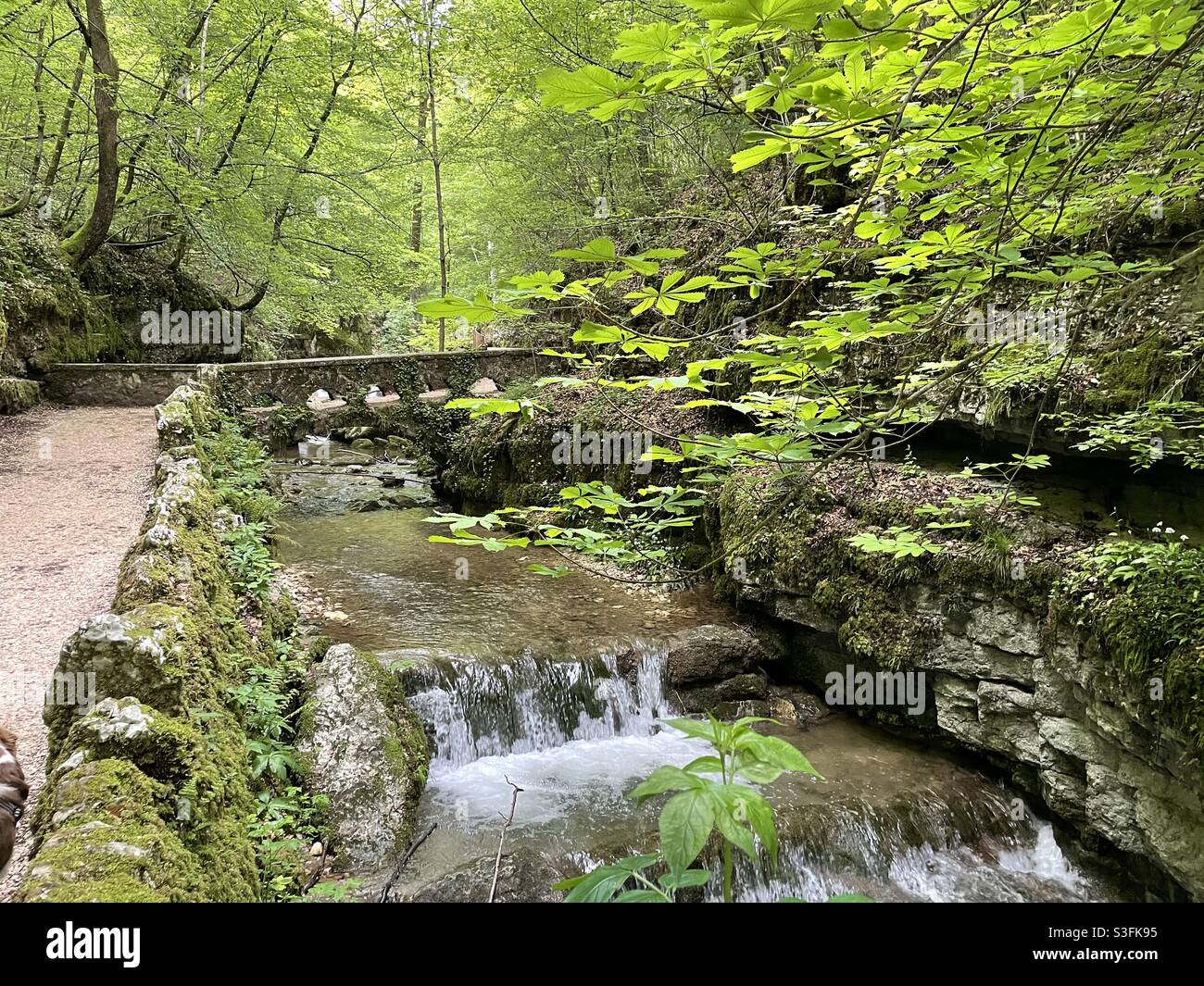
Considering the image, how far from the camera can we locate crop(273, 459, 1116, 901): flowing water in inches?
211

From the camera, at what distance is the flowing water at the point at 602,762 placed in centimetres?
536

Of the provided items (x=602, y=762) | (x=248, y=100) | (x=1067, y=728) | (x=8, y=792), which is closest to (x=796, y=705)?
(x=602, y=762)

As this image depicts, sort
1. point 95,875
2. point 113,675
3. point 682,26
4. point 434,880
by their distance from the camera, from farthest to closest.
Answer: point 434,880, point 113,675, point 95,875, point 682,26

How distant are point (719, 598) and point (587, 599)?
193 centimetres

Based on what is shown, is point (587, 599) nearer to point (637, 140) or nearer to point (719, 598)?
point (719, 598)

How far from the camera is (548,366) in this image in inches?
687

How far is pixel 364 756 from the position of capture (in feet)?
18.1

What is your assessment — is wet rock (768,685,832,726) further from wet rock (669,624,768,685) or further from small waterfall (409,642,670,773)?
small waterfall (409,642,670,773)

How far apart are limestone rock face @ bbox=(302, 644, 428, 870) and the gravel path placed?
1.99 metres

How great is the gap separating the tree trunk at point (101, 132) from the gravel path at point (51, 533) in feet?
14.1

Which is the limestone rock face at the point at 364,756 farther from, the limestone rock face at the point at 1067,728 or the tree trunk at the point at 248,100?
the tree trunk at the point at 248,100

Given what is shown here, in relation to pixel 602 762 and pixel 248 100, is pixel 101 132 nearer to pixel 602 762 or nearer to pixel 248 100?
pixel 248 100

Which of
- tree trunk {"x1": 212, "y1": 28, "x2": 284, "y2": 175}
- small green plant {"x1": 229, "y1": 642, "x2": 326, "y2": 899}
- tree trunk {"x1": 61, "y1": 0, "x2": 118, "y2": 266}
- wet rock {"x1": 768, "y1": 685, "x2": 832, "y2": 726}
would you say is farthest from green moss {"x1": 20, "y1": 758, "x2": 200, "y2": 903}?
tree trunk {"x1": 212, "y1": 28, "x2": 284, "y2": 175}
